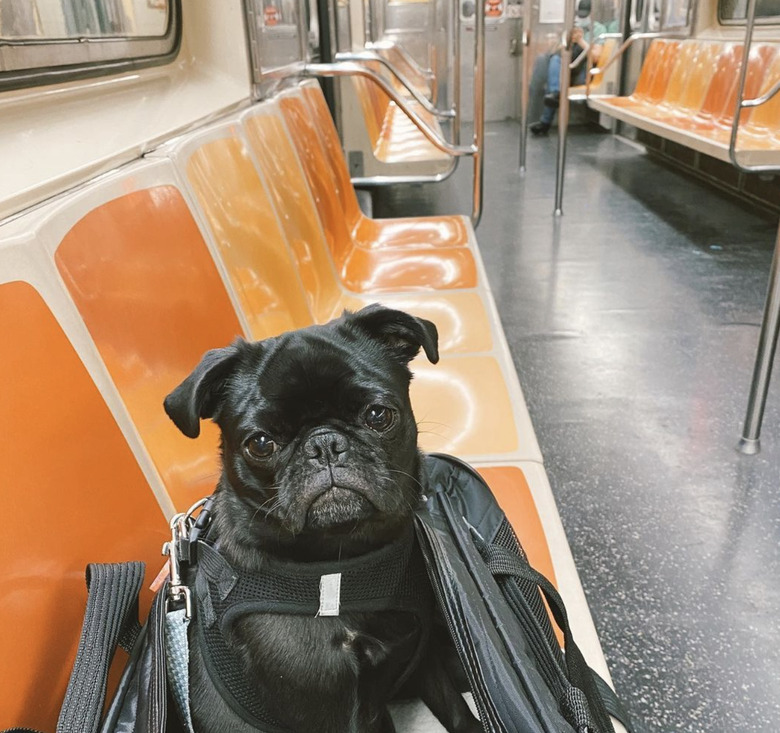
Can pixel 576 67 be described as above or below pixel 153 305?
below

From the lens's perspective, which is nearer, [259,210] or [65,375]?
[65,375]

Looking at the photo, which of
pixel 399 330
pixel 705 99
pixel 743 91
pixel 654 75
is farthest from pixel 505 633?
pixel 654 75

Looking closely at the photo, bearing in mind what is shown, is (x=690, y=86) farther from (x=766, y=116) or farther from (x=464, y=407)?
(x=464, y=407)

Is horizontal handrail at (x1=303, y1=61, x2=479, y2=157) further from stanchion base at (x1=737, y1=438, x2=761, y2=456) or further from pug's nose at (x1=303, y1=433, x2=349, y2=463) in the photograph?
pug's nose at (x1=303, y1=433, x2=349, y2=463)

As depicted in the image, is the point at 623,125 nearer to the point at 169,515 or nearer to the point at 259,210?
the point at 259,210

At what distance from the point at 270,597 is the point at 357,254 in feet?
6.54

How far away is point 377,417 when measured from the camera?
0.96 m

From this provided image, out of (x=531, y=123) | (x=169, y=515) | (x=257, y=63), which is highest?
(x=257, y=63)

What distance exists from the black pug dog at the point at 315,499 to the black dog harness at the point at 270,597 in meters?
0.02

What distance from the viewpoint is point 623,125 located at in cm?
877

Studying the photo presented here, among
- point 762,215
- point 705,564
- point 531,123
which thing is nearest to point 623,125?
point 531,123

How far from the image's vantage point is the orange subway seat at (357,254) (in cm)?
241

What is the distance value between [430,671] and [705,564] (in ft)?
3.60

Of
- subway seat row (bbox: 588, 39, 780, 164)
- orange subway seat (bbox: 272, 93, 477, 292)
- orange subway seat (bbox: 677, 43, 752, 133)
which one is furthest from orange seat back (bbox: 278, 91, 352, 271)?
orange subway seat (bbox: 677, 43, 752, 133)
